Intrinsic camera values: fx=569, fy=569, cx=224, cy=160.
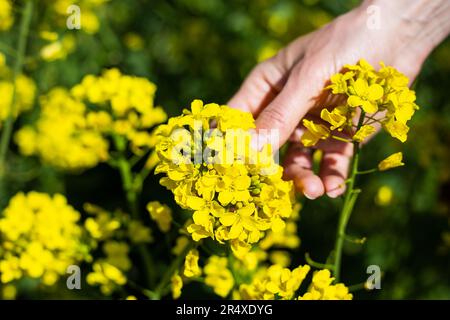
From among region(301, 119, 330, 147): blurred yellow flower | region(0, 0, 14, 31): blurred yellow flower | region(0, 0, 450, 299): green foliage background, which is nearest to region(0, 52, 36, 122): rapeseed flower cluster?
region(0, 0, 450, 299): green foliage background

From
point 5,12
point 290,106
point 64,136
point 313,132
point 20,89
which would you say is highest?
point 20,89

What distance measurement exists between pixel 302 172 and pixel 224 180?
1.44ft

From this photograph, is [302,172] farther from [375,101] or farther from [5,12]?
[5,12]

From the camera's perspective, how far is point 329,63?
1724 millimetres

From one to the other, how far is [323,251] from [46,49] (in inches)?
59.2

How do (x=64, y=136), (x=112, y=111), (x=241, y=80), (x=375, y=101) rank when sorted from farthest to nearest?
(x=241, y=80) < (x=64, y=136) < (x=112, y=111) < (x=375, y=101)

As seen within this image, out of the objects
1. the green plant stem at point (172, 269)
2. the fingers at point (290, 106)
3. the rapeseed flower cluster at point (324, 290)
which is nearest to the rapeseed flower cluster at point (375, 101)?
the fingers at point (290, 106)

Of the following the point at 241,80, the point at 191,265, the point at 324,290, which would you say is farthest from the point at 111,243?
the point at 241,80

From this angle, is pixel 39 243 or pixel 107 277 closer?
pixel 107 277

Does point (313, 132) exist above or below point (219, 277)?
above
